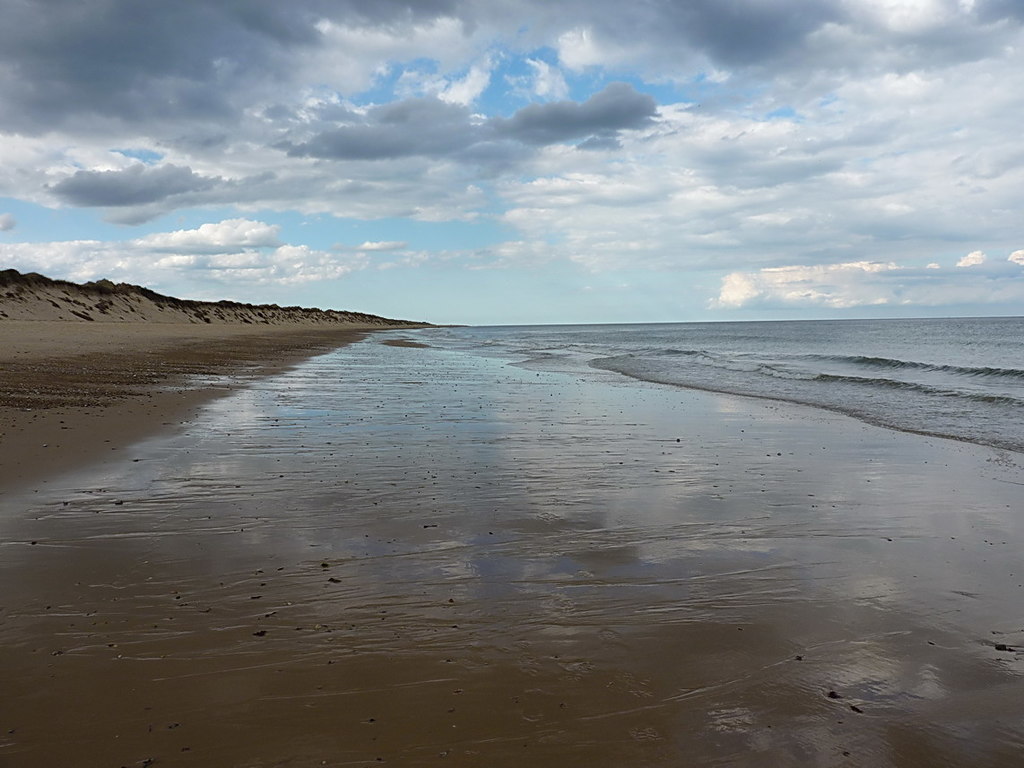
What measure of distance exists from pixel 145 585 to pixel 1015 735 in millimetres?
5261

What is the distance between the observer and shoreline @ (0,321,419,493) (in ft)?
28.5

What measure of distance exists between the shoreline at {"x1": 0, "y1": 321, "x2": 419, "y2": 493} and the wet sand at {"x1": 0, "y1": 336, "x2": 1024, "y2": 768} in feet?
2.61

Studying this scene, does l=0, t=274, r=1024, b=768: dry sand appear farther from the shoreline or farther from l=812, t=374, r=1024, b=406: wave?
l=812, t=374, r=1024, b=406: wave

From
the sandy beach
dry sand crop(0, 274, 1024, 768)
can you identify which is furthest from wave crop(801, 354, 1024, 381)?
the sandy beach

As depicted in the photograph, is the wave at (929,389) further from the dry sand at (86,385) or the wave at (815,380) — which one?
the dry sand at (86,385)

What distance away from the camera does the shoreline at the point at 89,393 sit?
28.5ft

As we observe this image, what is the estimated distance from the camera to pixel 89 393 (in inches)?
541

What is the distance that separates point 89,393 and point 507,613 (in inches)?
502

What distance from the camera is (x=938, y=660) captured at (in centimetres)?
393

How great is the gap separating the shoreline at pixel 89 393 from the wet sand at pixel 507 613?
796mm

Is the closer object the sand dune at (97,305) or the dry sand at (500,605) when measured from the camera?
the dry sand at (500,605)

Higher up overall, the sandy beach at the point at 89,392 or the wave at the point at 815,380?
the sandy beach at the point at 89,392

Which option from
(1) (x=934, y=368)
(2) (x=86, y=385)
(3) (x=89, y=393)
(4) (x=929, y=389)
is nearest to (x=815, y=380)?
(4) (x=929, y=389)

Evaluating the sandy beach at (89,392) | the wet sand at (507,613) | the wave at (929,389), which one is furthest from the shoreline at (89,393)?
the wave at (929,389)
